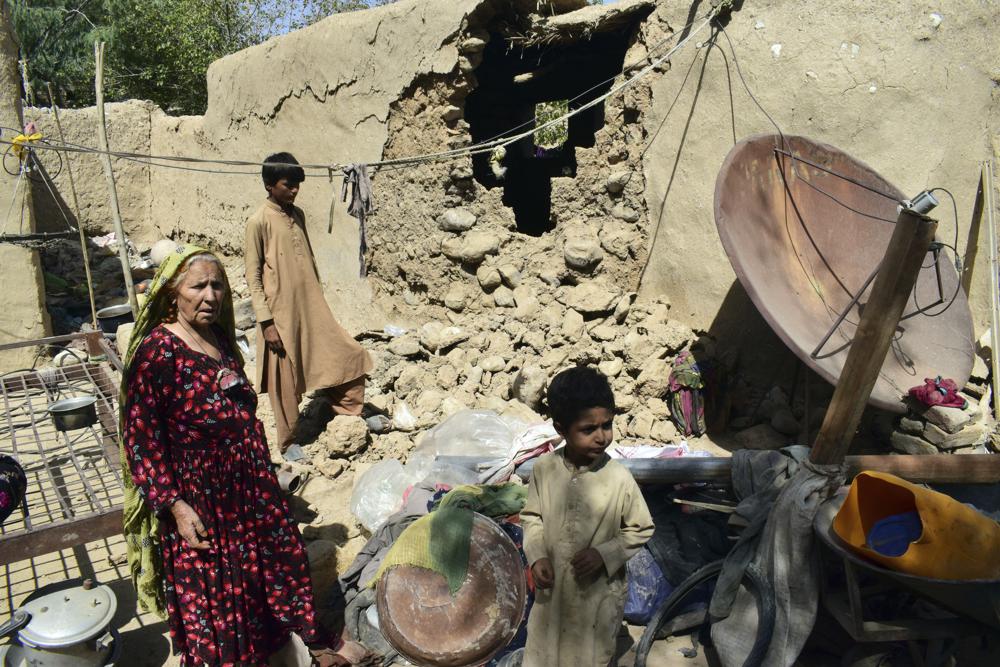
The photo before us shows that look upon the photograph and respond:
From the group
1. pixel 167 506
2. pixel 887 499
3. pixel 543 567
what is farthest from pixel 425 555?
pixel 887 499

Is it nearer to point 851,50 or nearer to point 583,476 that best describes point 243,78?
point 851,50

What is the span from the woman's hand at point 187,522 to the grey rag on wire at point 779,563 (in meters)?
1.71

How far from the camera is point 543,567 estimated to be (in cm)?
178

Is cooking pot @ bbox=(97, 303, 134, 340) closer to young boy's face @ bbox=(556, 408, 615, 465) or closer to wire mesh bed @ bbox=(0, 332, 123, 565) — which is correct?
wire mesh bed @ bbox=(0, 332, 123, 565)

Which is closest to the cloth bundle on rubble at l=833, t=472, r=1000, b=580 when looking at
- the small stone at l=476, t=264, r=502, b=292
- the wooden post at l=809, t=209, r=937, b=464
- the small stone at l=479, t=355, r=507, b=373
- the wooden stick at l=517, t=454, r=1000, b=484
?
the wooden post at l=809, t=209, r=937, b=464

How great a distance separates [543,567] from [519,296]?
3.34 metres

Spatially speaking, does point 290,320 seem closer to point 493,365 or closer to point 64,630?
point 493,365

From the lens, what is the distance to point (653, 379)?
4254 millimetres

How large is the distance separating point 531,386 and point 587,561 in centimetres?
255

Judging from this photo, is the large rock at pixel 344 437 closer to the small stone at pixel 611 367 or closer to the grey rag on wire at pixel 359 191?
the small stone at pixel 611 367

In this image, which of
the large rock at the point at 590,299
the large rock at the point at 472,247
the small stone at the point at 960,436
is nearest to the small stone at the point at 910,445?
the small stone at the point at 960,436

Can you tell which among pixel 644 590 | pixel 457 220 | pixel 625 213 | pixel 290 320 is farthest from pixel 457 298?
pixel 644 590

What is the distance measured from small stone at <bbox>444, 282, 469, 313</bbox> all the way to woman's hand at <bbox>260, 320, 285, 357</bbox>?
164cm

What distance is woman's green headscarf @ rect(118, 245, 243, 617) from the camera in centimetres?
196
